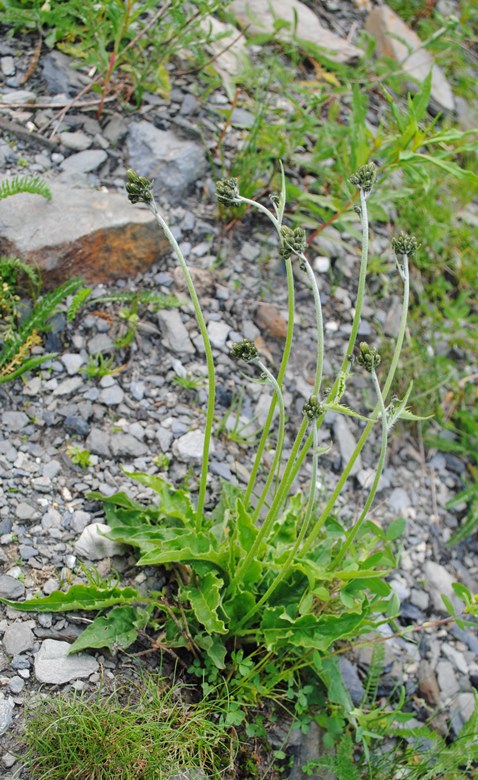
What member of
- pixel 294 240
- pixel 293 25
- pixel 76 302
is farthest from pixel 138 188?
pixel 293 25

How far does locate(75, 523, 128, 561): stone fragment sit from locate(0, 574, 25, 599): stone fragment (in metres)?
0.26

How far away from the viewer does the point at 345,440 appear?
4.05 metres

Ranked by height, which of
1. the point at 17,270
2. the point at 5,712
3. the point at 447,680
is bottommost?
the point at 447,680

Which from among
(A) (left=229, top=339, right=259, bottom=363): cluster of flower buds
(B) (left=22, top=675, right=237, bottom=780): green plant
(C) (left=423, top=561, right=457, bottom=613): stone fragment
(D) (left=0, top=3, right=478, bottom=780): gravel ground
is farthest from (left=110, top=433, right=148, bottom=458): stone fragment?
(C) (left=423, top=561, right=457, bottom=613): stone fragment

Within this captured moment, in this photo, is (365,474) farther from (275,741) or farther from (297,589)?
(275,741)

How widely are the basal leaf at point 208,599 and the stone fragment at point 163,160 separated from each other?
7.40 feet

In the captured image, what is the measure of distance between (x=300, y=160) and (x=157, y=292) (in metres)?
1.25

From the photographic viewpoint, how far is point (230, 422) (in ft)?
12.3

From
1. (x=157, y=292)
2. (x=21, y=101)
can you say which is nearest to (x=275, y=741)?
(x=157, y=292)

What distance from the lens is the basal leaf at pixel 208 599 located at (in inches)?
105

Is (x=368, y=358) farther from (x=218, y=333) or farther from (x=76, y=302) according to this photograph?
(x=218, y=333)

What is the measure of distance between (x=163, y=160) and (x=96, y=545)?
2.19 metres

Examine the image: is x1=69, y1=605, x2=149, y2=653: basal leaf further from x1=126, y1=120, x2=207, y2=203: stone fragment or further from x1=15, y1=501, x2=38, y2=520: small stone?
x1=126, y1=120, x2=207, y2=203: stone fragment

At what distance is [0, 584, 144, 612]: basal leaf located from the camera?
275 cm
